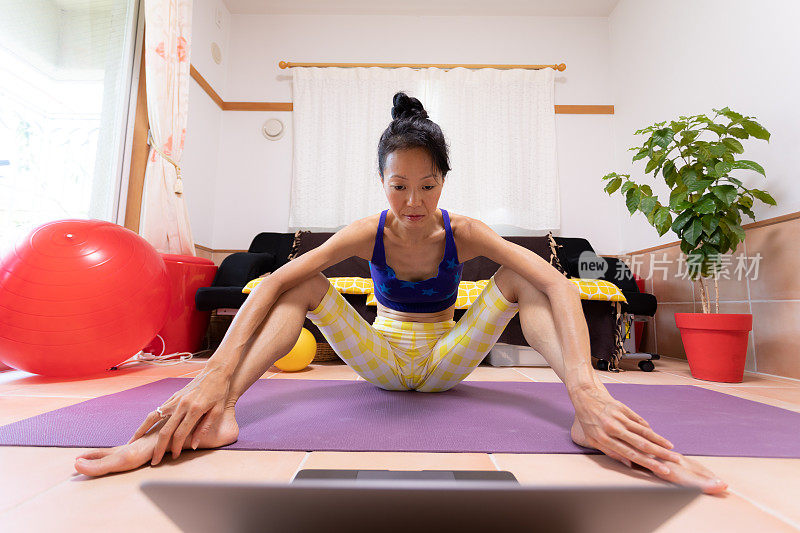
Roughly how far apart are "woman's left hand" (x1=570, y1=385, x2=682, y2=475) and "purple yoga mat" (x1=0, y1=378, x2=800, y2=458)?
112 mm

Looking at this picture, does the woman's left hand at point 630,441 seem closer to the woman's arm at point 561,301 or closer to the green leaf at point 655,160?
the woman's arm at point 561,301

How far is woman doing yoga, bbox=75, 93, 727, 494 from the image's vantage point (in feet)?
2.86

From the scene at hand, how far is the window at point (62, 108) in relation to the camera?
6.72ft

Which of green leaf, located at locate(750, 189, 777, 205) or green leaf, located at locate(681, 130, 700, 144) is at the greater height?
green leaf, located at locate(681, 130, 700, 144)

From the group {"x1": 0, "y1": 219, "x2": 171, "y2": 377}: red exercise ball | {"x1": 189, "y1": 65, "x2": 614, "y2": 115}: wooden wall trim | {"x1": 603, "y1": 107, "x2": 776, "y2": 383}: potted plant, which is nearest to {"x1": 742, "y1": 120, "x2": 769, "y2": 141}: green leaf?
{"x1": 603, "y1": 107, "x2": 776, "y2": 383}: potted plant

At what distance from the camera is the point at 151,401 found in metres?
1.45

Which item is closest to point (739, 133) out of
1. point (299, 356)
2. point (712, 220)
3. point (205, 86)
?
point (712, 220)

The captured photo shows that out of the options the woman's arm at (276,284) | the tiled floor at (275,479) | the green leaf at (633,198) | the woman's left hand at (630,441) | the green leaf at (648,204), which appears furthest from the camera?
the green leaf at (633,198)

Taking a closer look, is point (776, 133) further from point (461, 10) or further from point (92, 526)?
point (92, 526)

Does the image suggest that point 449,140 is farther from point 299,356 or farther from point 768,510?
point 768,510

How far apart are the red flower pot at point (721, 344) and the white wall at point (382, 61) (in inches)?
73.4

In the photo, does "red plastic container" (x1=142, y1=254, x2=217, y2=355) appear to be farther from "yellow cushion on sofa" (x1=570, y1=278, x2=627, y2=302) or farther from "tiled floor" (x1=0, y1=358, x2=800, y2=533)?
"yellow cushion on sofa" (x1=570, y1=278, x2=627, y2=302)

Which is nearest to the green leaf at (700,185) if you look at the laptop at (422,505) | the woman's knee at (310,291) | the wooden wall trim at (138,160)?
the woman's knee at (310,291)

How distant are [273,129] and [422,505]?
163 inches
